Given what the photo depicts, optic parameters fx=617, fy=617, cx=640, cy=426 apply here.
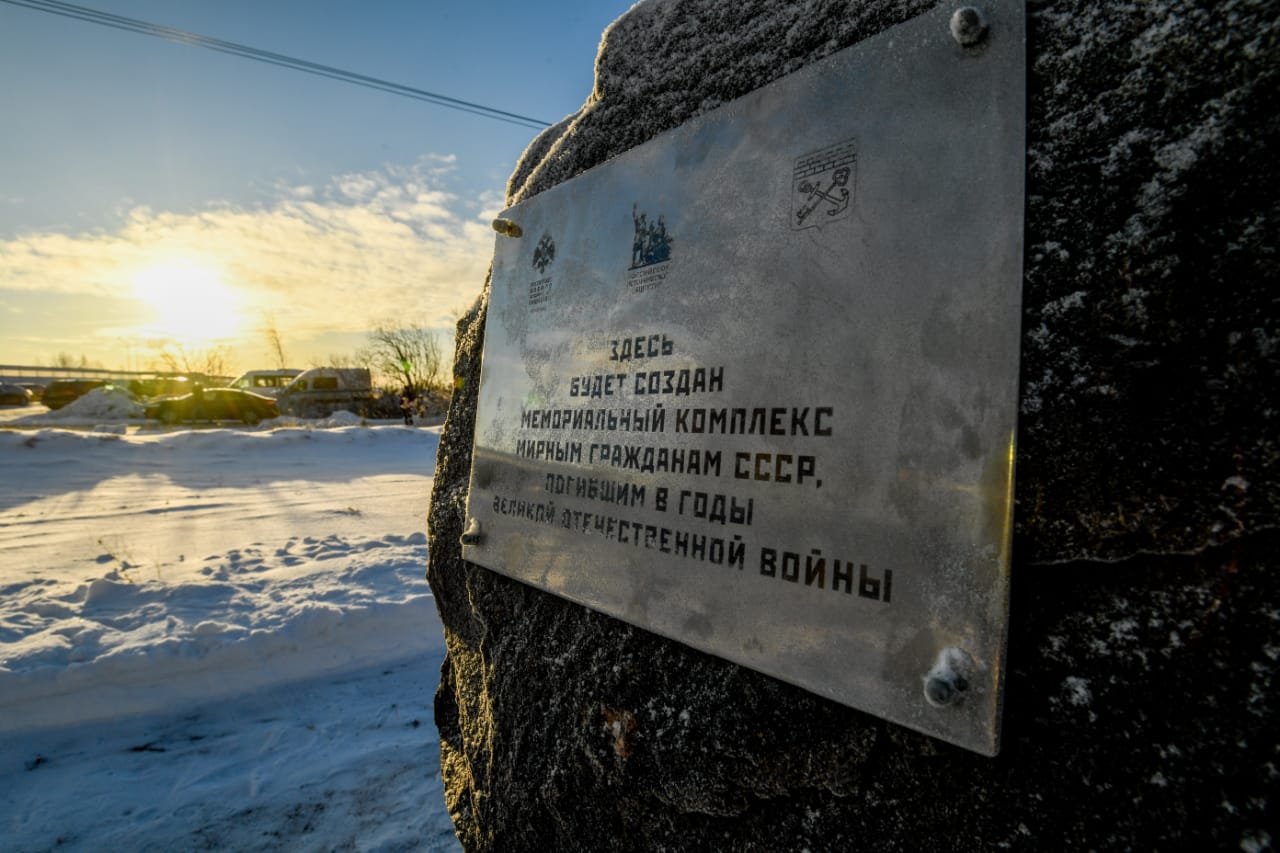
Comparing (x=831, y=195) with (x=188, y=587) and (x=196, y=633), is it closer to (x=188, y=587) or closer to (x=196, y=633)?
(x=196, y=633)

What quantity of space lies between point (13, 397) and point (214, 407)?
17.4 meters

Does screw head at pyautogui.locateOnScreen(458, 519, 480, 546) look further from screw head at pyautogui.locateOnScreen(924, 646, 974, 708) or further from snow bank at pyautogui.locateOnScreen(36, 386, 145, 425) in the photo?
snow bank at pyautogui.locateOnScreen(36, 386, 145, 425)

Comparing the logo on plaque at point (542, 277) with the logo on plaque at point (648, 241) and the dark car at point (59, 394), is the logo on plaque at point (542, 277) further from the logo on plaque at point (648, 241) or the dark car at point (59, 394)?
the dark car at point (59, 394)

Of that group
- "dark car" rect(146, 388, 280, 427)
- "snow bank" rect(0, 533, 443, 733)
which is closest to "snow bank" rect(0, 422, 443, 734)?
"snow bank" rect(0, 533, 443, 733)

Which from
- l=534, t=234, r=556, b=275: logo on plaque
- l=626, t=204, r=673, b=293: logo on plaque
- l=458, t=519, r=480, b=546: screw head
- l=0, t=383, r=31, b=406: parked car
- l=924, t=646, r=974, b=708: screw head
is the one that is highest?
l=534, t=234, r=556, b=275: logo on plaque

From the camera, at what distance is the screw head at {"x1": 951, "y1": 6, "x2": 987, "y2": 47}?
0.91m

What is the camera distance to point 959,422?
0.86 metres

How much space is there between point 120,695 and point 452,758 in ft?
5.83

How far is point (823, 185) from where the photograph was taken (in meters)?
1.08

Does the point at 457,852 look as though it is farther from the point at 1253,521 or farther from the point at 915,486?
the point at 1253,521

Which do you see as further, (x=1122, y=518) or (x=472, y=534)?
(x=472, y=534)

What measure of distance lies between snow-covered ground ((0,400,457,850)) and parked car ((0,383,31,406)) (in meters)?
29.8

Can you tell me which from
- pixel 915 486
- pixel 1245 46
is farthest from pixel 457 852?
pixel 1245 46

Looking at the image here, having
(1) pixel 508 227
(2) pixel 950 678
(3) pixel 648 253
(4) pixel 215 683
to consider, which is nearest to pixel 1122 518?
(2) pixel 950 678
